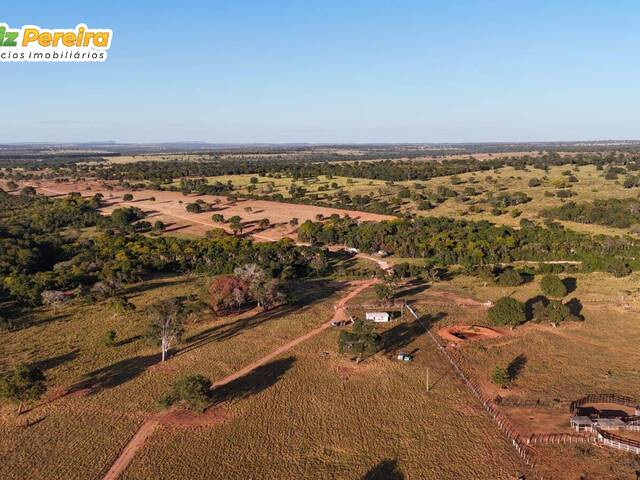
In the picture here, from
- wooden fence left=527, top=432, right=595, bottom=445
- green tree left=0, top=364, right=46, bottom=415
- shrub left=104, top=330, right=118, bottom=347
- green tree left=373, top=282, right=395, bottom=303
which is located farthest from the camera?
green tree left=373, top=282, right=395, bottom=303

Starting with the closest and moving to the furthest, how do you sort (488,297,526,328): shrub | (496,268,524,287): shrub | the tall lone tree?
the tall lone tree, (488,297,526,328): shrub, (496,268,524,287): shrub

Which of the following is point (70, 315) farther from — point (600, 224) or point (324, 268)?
point (600, 224)

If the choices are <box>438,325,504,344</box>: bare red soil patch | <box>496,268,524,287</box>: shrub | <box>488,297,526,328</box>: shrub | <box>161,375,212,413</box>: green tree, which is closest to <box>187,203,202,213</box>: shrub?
<box>496,268,524,287</box>: shrub

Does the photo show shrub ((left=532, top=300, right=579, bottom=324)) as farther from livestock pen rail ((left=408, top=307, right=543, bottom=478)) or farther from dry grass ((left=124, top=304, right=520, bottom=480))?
dry grass ((left=124, top=304, right=520, bottom=480))

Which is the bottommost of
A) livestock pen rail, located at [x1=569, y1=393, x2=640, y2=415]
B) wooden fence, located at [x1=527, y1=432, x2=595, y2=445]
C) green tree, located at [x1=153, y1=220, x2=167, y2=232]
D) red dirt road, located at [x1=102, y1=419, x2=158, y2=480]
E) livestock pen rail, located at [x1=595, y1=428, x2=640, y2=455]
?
livestock pen rail, located at [x1=569, y1=393, x2=640, y2=415]

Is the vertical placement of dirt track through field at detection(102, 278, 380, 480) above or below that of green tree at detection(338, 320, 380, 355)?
below

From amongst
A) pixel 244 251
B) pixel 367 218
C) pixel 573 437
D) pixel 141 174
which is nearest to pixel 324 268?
pixel 244 251

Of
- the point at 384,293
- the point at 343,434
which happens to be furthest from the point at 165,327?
the point at 384,293
